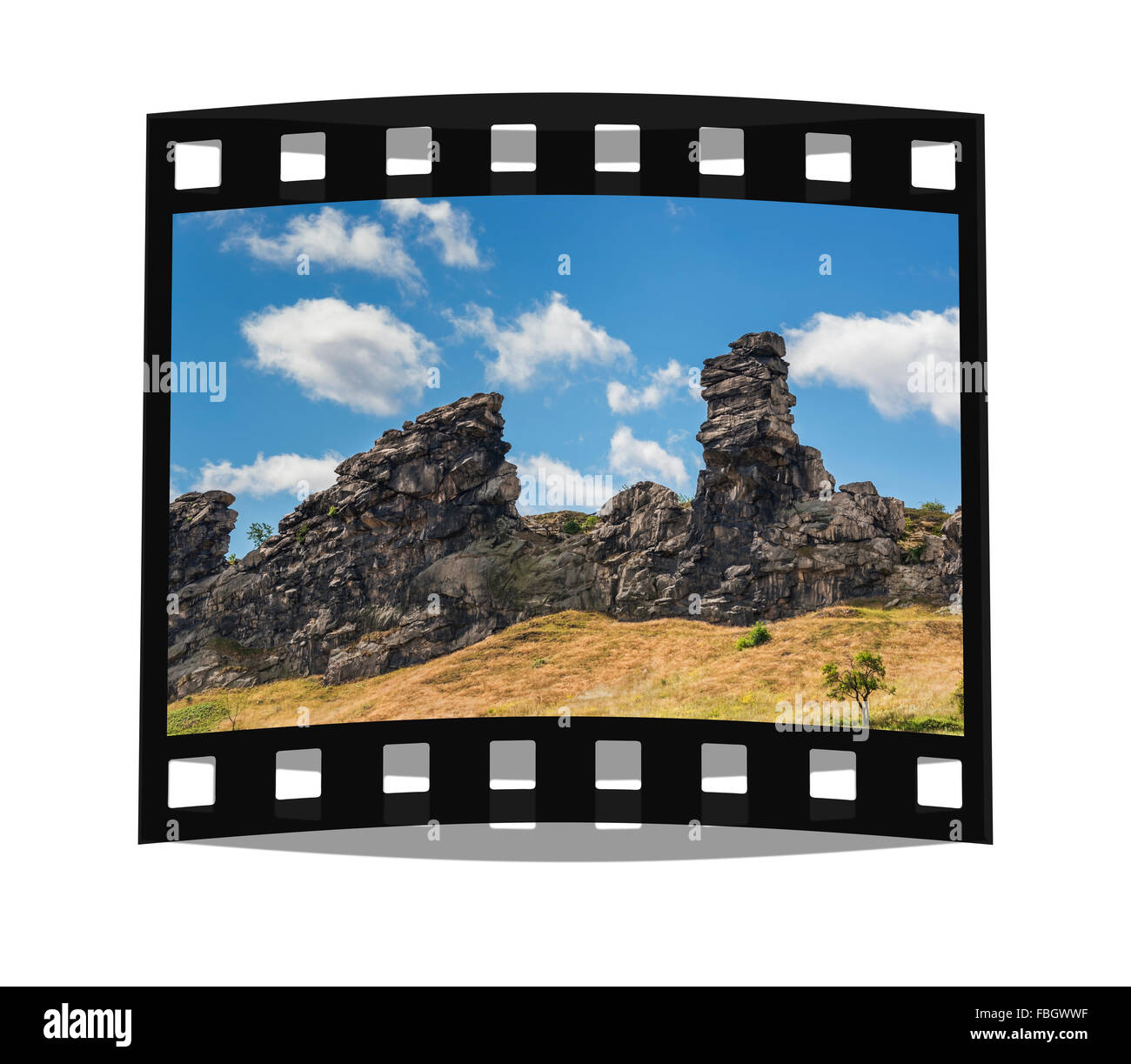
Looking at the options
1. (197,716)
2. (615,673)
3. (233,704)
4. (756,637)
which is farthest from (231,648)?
(756,637)

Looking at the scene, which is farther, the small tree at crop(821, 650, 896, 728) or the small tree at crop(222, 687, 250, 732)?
the small tree at crop(222, 687, 250, 732)

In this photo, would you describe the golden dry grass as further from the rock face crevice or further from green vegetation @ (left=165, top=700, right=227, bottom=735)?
the rock face crevice

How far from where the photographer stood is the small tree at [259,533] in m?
18.9

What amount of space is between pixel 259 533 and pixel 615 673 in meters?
7.89

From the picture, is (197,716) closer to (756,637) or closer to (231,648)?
(231,648)

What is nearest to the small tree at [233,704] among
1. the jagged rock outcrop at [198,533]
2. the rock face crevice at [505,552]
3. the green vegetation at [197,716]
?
the green vegetation at [197,716]

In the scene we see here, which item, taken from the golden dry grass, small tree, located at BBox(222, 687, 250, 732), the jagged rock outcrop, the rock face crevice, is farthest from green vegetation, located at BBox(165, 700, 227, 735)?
the jagged rock outcrop

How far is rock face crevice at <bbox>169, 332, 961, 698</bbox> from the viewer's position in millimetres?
20469

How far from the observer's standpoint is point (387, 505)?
23688 mm

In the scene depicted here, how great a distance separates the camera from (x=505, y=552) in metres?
23.5

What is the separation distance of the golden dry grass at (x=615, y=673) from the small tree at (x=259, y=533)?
9.39ft

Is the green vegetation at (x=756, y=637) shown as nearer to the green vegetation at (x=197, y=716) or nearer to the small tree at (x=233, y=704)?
the small tree at (x=233, y=704)

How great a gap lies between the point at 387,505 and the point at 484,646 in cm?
420

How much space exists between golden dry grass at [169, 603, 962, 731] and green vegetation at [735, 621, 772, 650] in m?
0.16
